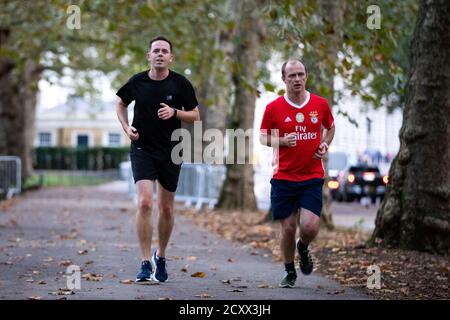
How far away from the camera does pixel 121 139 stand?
10750cm

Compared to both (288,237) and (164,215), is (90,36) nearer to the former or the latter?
(164,215)

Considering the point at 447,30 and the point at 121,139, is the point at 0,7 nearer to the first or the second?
the point at 447,30

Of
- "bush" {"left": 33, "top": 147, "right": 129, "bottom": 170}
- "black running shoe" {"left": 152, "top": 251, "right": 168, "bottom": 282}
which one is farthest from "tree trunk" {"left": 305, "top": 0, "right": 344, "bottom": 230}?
"bush" {"left": 33, "top": 147, "right": 129, "bottom": 170}

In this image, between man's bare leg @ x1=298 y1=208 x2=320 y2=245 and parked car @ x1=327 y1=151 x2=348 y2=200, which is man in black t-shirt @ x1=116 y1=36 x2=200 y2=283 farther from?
parked car @ x1=327 y1=151 x2=348 y2=200

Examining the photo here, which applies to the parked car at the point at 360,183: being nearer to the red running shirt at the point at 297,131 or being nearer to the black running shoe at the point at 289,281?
the black running shoe at the point at 289,281

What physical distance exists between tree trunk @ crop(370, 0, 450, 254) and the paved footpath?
1.69 m

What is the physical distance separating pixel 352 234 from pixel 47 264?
24.8 ft

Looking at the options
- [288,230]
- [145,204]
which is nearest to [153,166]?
[145,204]

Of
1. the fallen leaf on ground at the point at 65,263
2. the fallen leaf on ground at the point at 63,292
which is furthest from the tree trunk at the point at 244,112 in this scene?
the fallen leaf on ground at the point at 63,292

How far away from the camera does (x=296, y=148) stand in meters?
9.01

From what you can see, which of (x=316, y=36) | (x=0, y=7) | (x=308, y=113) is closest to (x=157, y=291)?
(x=308, y=113)

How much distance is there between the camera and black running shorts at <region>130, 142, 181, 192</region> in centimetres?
936

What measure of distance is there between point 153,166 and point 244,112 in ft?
49.3

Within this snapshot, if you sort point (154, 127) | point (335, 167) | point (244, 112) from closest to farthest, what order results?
point (154, 127), point (244, 112), point (335, 167)
